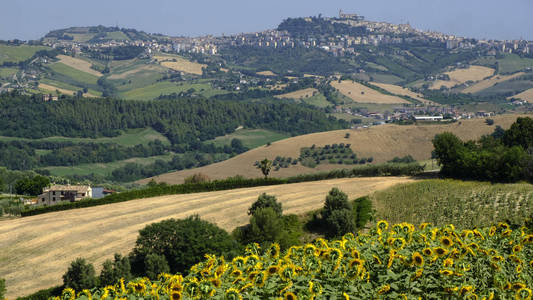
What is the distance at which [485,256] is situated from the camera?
1546 centimetres

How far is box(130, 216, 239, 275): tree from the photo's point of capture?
178 feet

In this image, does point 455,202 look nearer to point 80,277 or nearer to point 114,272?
point 114,272

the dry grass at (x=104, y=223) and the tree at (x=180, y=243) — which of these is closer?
the tree at (x=180, y=243)

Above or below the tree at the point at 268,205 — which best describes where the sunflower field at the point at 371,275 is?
above

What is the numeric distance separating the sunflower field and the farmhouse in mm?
98731

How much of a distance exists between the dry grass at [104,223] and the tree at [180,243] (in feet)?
14.4

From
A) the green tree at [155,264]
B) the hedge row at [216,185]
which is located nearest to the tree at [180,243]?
the green tree at [155,264]

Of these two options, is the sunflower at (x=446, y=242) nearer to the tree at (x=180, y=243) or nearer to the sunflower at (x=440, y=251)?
the sunflower at (x=440, y=251)

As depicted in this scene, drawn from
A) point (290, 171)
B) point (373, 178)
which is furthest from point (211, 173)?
point (373, 178)

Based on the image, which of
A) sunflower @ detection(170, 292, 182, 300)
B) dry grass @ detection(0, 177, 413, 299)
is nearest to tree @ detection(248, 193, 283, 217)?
dry grass @ detection(0, 177, 413, 299)

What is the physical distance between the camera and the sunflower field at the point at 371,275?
1334cm

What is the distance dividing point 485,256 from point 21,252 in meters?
57.0

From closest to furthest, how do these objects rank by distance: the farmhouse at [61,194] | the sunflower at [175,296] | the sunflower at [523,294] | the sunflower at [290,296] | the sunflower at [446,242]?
the sunflower at [290,296], the sunflower at [175,296], the sunflower at [523,294], the sunflower at [446,242], the farmhouse at [61,194]

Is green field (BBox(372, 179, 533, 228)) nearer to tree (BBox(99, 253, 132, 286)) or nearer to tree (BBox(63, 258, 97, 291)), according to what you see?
tree (BBox(99, 253, 132, 286))
